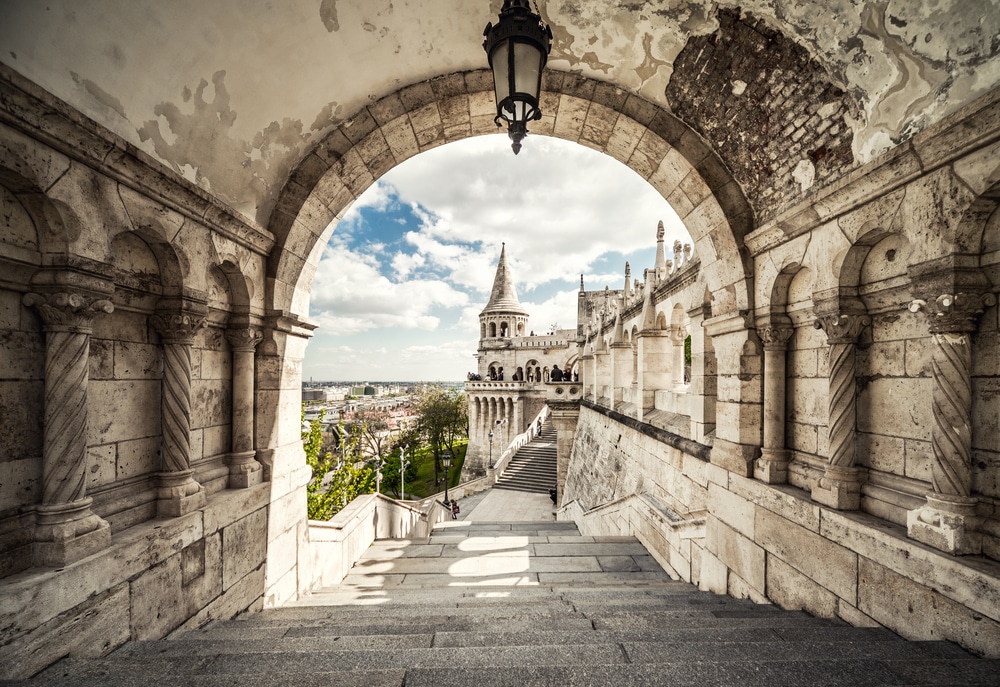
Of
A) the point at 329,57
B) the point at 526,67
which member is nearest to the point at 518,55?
the point at 526,67

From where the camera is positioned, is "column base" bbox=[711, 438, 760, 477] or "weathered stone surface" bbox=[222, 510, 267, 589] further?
"column base" bbox=[711, 438, 760, 477]

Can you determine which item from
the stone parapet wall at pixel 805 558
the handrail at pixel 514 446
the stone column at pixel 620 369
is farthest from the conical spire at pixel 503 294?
the stone parapet wall at pixel 805 558

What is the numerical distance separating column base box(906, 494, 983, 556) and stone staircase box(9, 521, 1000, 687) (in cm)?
50

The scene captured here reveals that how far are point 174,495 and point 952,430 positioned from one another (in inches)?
194

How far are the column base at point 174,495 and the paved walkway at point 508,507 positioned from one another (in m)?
12.3

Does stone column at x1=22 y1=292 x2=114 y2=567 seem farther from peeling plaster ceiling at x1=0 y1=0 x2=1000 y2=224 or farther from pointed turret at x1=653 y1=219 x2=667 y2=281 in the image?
pointed turret at x1=653 y1=219 x2=667 y2=281

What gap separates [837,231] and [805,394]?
138 cm

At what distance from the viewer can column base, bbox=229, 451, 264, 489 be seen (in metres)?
3.72

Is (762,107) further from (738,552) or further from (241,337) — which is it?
(241,337)

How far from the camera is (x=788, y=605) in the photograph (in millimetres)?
3344

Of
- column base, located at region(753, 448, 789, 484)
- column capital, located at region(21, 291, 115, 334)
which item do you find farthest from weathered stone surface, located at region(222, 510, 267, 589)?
column base, located at region(753, 448, 789, 484)

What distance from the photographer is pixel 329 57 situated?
351cm

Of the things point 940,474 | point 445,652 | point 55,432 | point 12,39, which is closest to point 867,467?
point 940,474

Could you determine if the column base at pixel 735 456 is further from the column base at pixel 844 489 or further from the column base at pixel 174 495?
the column base at pixel 174 495
